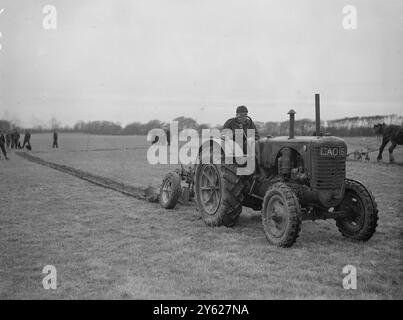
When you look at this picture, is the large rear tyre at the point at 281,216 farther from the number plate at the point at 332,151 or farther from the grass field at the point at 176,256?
the number plate at the point at 332,151

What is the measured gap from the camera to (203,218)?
304 inches

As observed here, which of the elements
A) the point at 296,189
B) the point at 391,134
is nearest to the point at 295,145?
the point at 296,189

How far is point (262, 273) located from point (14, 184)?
34.5ft

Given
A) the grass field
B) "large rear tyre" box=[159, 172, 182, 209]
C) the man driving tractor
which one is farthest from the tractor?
"large rear tyre" box=[159, 172, 182, 209]

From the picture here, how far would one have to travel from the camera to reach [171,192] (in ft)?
30.0

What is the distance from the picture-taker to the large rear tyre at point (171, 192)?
910 centimetres

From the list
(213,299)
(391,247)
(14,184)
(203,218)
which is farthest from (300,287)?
(14,184)

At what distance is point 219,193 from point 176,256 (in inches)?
75.3

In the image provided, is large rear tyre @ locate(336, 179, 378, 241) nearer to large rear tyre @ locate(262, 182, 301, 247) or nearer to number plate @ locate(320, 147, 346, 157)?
number plate @ locate(320, 147, 346, 157)

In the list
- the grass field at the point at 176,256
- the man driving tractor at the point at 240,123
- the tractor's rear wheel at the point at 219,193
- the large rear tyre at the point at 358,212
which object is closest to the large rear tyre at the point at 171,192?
the grass field at the point at 176,256

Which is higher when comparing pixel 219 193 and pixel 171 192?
pixel 219 193

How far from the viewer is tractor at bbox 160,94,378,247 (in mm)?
6117

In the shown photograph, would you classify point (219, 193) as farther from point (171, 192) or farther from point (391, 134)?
point (391, 134)
